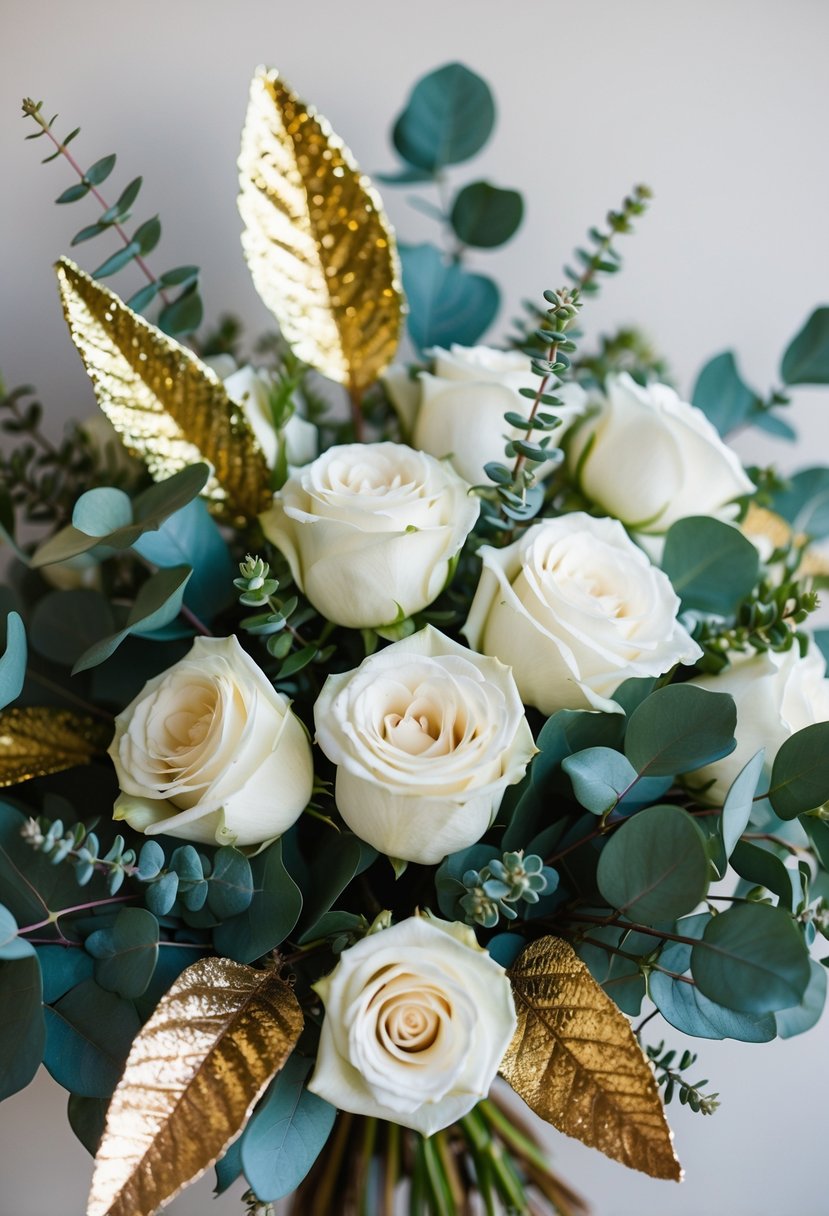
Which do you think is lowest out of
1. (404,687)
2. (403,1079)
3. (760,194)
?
(403,1079)

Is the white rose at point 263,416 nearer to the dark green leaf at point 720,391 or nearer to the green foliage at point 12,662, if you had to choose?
the green foliage at point 12,662

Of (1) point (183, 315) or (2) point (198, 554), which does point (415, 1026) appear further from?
(1) point (183, 315)

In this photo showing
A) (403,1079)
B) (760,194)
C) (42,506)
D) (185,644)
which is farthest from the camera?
(760,194)

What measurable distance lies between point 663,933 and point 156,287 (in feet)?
1.52

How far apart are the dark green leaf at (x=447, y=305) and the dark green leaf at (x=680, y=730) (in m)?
0.34

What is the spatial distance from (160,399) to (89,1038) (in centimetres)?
34

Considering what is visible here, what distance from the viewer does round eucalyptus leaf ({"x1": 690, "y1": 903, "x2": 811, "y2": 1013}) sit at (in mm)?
403

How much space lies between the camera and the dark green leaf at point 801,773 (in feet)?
1.52

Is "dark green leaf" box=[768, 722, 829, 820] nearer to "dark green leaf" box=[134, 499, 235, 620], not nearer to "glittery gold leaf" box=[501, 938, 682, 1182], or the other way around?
"glittery gold leaf" box=[501, 938, 682, 1182]

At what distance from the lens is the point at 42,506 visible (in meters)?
0.69

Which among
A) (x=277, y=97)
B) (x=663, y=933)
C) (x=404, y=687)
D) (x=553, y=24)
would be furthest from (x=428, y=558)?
(x=553, y=24)

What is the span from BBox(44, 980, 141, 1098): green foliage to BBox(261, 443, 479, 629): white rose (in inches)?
8.7

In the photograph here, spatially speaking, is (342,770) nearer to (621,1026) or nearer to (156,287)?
(621,1026)

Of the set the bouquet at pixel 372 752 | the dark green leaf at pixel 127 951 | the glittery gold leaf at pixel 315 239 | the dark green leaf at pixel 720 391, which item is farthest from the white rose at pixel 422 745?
the dark green leaf at pixel 720 391
